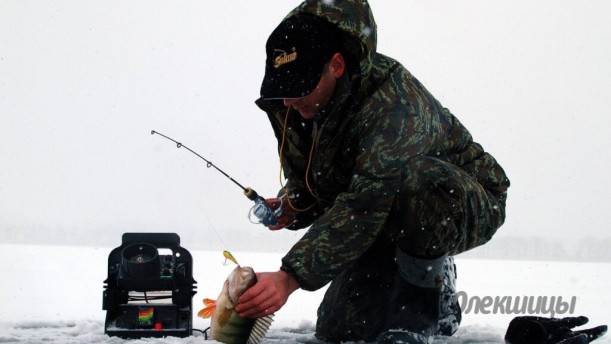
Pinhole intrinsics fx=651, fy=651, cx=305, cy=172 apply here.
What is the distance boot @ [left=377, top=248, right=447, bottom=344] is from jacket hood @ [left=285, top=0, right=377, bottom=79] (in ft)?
2.29

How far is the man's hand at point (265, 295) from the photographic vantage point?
1.88 meters

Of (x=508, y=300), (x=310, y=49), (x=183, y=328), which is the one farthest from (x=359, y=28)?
(x=508, y=300)

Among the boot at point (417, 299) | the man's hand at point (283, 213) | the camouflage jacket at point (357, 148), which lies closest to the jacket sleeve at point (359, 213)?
the camouflage jacket at point (357, 148)

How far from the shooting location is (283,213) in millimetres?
2881

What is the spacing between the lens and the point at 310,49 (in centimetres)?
224

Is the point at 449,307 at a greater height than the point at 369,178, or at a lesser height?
lesser

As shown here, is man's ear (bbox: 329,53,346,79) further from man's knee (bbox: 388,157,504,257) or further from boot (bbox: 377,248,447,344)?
boot (bbox: 377,248,447,344)

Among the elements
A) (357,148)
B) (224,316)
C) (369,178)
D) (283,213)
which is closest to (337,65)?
(357,148)

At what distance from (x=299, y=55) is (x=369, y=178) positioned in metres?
0.51

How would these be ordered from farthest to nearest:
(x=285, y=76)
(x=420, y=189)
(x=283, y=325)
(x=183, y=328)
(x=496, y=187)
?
(x=283, y=325), (x=496, y=187), (x=183, y=328), (x=285, y=76), (x=420, y=189)

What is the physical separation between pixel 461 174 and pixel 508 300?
392cm

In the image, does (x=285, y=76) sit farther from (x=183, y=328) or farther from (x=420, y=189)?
(x=183, y=328)

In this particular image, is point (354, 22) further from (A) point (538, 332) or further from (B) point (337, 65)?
(A) point (538, 332)

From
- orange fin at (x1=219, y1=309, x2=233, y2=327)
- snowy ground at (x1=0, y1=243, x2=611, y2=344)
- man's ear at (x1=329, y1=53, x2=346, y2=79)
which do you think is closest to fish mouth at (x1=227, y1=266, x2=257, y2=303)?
orange fin at (x1=219, y1=309, x2=233, y2=327)
